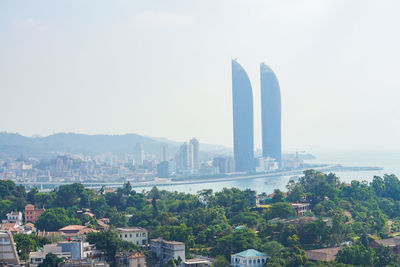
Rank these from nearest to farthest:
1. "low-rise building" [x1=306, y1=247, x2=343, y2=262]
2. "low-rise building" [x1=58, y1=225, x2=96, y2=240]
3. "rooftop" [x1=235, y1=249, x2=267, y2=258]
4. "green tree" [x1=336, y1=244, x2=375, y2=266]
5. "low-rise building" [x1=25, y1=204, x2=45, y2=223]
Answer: "green tree" [x1=336, y1=244, x2=375, y2=266], "rooftop" [x1=235, y1=249, x2=267, y2=258], "low-rise building" [x1=306, y1=247, x2=343, y2=262], "low-rise building" [x1=58, y1=225, x2=96, y2=240], "low-rise building" [x1=25, y1=204, x2=45, y2=223]

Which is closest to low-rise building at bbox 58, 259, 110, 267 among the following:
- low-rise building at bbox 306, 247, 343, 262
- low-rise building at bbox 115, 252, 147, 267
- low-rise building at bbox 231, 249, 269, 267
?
low-rise building at bbox 115, 252, 147, 267

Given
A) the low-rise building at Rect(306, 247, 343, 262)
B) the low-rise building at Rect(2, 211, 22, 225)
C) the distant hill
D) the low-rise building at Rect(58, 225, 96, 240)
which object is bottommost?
the low-rise building at Rect(306, 247, 343, 262)

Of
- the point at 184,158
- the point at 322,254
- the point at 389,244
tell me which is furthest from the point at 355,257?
the point at 184,158

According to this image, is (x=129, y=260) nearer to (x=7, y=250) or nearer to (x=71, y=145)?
(x=7, y=250)

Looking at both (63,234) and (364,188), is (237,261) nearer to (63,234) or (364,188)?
(63,234)

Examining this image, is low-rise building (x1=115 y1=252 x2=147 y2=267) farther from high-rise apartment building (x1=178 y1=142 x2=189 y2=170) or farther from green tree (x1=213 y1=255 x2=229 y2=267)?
high-rise apartment building (x1=178 y1=142 x2=189 y2=170)

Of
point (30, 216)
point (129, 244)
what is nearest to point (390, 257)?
point (129, 244)
